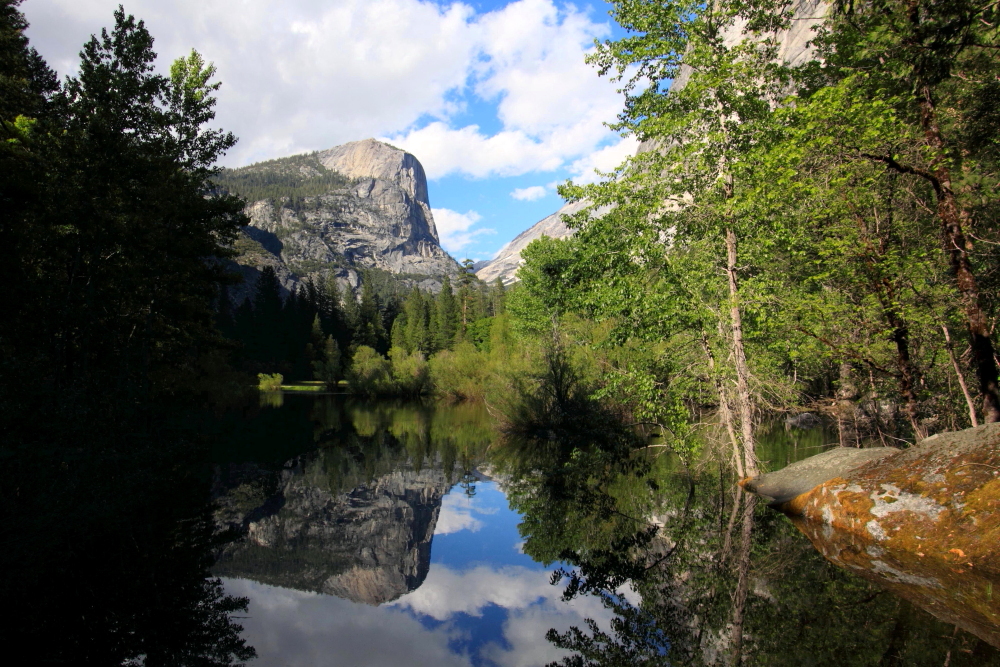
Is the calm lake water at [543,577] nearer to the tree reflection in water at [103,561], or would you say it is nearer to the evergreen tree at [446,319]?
the tree reflection in water at [103,561]

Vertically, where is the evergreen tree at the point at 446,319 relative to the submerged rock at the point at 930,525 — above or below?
above

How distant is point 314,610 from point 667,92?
11.4m

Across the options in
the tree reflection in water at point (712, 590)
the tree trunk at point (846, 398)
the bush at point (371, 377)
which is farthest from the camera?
the bush at point (371, 377)

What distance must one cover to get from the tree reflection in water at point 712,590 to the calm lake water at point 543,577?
1.0 inches

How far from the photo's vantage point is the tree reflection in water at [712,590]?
486 centimetres

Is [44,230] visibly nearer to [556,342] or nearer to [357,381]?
[556,342]

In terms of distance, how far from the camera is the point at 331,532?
9570 millimetres

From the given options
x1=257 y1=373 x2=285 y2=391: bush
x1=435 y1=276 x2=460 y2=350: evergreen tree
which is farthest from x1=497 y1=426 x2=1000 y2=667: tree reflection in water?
x1=435 y1=276 x2=460 y2=350: evergreen tree

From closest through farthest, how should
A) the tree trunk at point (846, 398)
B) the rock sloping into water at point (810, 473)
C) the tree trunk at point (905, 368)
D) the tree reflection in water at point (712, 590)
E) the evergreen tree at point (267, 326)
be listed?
the tree reflection in water at point (712, 590) < the rock sloping into water at point (810, 473) < the tree trunk at point (905, 368) < the tree trunk at point (846, 398) < the evergreen tree at point (267, 326)

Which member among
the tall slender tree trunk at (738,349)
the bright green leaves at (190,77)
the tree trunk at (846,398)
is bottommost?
the tree trunk at (846,398)

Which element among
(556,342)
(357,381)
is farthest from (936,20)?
(357,381)

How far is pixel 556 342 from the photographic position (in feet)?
70.9

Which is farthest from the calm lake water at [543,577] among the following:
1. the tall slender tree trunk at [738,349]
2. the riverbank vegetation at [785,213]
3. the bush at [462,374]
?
the bush at [462,374]

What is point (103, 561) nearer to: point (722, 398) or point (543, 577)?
point (543, 577)
